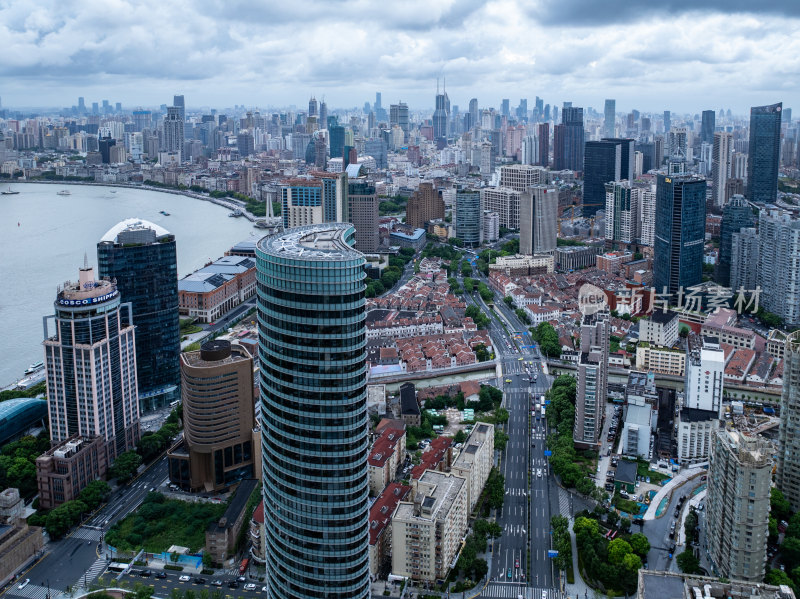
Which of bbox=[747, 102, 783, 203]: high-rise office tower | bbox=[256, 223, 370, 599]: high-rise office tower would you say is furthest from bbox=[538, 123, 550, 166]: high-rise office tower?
bbox=[256, 223, 370, 599]: high-rise office tower

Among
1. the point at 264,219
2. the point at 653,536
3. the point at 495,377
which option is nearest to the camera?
the point at 653,536

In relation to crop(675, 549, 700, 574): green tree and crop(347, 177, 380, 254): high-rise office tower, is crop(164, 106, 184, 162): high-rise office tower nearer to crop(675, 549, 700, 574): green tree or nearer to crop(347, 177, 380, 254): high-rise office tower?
crop(347, 177, 380, 254): high-rise office tower

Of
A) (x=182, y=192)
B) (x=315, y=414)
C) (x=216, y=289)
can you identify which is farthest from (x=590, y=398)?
(x=182, y=192)

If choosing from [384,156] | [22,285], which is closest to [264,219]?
[22,285]

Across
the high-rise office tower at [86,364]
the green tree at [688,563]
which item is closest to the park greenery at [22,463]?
the high-rise office tower at [86,364]

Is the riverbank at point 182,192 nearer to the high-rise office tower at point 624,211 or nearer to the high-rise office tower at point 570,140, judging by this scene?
the high-rise office tower at point 624,211

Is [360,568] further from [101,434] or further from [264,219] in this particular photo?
[264,219]
